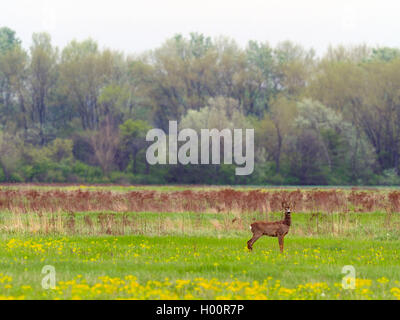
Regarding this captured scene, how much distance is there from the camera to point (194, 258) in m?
14.6

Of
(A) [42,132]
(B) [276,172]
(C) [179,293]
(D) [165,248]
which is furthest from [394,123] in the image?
(C) [179,293]

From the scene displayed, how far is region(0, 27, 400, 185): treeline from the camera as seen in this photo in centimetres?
6378

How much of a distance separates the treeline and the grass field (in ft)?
131

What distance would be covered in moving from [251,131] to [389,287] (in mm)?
54909

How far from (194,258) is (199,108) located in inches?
2358

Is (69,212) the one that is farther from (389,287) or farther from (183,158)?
(183,158)

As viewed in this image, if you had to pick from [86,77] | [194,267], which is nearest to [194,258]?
[194,267]

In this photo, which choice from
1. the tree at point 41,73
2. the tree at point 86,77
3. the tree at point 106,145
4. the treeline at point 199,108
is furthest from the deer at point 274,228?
the tree at point 41,73

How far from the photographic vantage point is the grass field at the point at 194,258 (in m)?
10.6

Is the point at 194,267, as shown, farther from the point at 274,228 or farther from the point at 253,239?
the point at 274,228

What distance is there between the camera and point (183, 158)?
199ft
